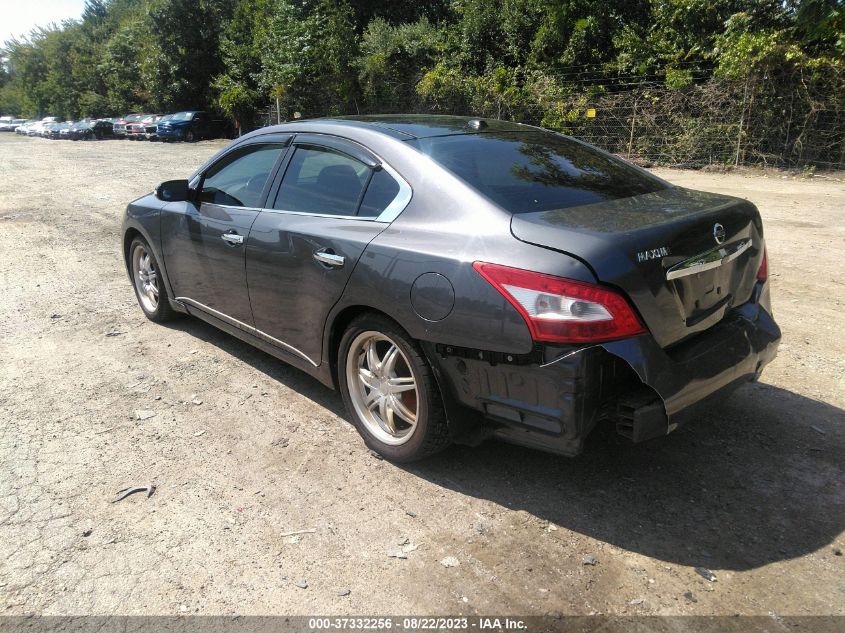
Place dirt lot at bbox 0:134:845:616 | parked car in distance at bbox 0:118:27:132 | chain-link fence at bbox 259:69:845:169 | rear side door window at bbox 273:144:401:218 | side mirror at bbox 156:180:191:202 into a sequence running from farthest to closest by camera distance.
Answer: parked car in distance at bbox 0:118:27:132, chain-link fence at bbox 259:69:845:169, side mirror at bbox 156:180:191:202, rear side door window at bbox 273:144:401:218, dirt lot at bbox 0:134:845:616

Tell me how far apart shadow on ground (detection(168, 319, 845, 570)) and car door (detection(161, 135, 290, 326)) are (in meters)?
1.76

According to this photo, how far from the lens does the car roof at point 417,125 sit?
140 inches

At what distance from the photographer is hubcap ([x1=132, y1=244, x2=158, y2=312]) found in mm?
5371

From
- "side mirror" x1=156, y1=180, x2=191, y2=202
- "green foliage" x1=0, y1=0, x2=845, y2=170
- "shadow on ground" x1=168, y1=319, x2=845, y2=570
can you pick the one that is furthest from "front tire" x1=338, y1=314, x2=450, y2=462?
"green foliage" x1=0, y1=0, x2=845, y2=170

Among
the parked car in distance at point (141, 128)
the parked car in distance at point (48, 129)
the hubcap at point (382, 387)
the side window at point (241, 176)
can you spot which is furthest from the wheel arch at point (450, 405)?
the parked car in distance at point (48, 129)

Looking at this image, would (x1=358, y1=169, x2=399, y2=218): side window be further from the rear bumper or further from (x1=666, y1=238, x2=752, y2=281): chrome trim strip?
(x1=666, y1=238, x2=752, y2=281): chrome trim strip

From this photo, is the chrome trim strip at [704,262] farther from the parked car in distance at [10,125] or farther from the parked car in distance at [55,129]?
the parked car in distance at [10,125]

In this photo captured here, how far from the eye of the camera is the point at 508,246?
2666 millimetres

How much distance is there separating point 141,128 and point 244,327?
39660 mm

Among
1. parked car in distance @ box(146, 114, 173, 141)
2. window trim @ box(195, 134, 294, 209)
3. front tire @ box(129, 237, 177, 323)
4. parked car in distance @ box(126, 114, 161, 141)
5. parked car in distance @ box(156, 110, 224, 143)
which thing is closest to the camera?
window trim @ box(195, 134, 294, 209)

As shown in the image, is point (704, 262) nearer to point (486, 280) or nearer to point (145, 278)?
point (486, 280)

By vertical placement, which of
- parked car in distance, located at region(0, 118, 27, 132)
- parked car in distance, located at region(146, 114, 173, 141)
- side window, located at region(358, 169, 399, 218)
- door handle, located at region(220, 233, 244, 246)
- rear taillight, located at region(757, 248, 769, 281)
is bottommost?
parked car in distance, located at region(0, 118, 27, 132)

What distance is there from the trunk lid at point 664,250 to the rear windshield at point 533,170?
138 mm

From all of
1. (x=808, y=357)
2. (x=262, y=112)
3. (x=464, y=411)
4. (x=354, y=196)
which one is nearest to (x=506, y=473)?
(x=464, y=411)
